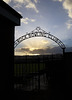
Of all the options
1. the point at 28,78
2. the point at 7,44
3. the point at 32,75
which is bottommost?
the point at 28,78

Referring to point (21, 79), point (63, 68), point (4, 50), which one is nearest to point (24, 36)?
point (21, 79)

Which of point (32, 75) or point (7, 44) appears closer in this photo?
point (7, 44)

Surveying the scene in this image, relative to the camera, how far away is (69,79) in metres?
8.40

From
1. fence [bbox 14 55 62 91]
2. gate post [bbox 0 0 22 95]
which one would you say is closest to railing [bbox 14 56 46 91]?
fence [bbox 14 55 62 91]

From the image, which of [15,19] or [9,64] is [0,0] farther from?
[9,64]

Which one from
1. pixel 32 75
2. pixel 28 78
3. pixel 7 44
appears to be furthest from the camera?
pixel 28 78

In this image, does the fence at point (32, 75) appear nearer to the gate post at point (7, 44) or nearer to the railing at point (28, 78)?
the railing at point (28, 78)

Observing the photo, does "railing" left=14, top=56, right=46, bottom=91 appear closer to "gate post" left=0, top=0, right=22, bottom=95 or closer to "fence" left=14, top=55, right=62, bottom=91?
"fence" left=14, top=55, right=62, bottom=91

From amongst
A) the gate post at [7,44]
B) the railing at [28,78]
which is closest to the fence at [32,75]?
the railing at [28,78]

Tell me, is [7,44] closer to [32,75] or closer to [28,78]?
[32,75]

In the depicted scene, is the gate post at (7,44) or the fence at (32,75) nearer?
the gate post at (7,44)

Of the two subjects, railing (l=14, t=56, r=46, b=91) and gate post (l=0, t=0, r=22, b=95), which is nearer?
gate post (l=0, t=0, r=22, b=95)

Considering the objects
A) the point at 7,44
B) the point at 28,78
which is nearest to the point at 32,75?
the point at 28,78

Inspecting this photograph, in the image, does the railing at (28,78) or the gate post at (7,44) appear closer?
the gate post at (7,44)
